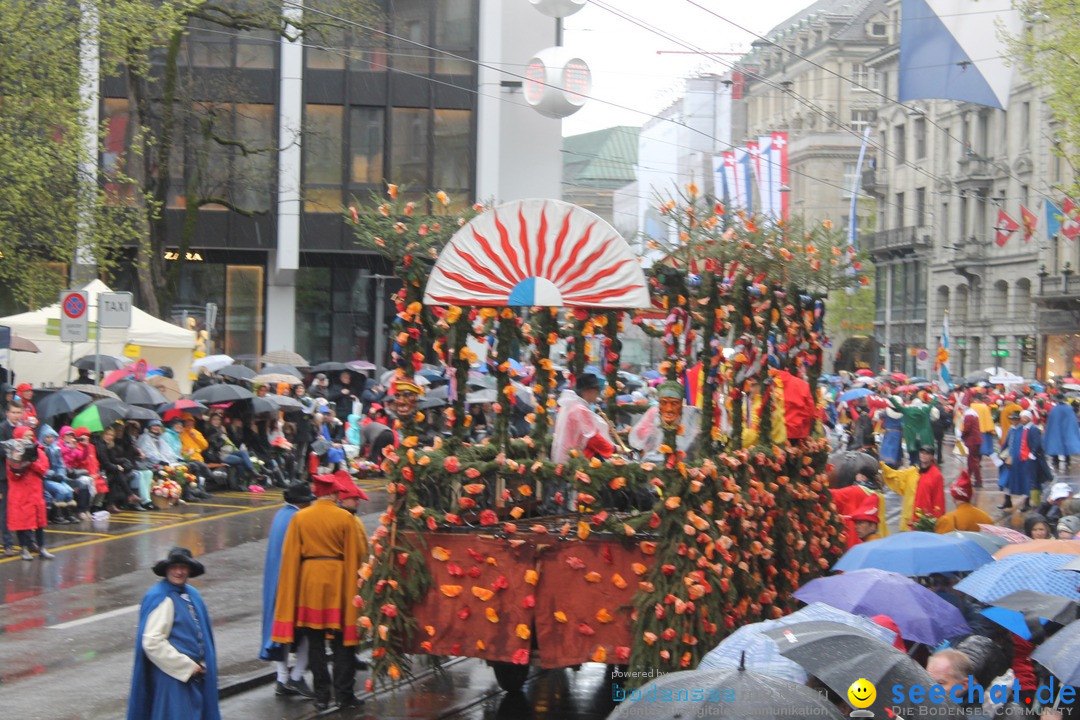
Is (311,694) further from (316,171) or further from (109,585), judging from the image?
(316,171)

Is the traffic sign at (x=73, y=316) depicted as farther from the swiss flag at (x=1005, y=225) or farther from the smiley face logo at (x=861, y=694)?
the swiss flag at (x=1005, y=225)

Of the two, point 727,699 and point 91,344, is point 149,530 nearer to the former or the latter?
point 91,344

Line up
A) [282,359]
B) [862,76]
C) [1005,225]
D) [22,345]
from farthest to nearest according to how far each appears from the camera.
Answer: [862,76] < [1005,225] < [282,359] < [22,345]

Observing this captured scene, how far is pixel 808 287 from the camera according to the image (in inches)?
437

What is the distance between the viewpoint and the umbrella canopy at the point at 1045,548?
334 inches

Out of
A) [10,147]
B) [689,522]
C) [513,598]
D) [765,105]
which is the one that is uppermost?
[765,105]

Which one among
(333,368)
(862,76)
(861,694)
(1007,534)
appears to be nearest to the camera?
(861,694)

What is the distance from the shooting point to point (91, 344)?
26406 mm

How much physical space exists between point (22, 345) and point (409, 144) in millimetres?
16644

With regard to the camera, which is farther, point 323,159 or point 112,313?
point 323,159

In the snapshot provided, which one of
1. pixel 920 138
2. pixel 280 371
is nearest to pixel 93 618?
pixel 280 371

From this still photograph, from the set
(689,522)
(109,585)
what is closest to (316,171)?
(109,585)

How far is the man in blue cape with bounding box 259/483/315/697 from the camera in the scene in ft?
32.1

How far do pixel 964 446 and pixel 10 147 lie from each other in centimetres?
1808
